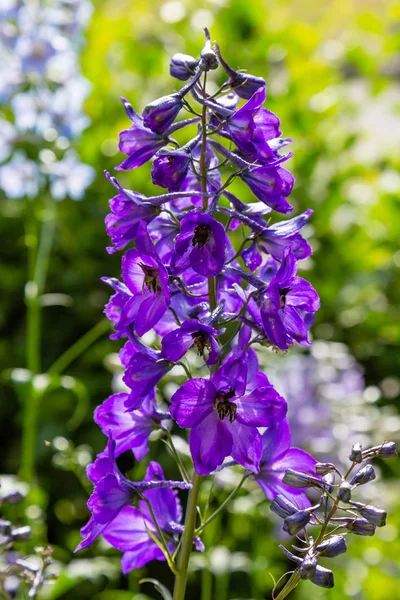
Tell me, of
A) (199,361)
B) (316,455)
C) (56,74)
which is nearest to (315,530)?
(316,455)

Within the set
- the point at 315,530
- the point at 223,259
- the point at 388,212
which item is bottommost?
the point at 315,530

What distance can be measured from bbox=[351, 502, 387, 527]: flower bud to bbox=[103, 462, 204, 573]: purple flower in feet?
1.14

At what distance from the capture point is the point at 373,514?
3.38 ft

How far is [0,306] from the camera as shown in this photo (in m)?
4.02

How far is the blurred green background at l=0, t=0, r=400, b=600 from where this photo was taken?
11.1 ft

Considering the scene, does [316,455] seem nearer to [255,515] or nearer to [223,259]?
[255,515]

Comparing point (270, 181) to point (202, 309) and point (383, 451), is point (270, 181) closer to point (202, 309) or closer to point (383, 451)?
point (202, 309)

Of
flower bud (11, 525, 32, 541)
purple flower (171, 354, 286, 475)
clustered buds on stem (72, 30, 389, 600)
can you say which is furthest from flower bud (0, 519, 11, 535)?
purple flower (171, 354, 286, 475)

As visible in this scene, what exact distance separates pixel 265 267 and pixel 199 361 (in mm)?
1247

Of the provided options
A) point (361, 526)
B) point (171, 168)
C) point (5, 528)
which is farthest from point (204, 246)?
point (5, 528)

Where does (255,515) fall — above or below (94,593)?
above

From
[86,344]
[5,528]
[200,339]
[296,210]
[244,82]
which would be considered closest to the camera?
[200,339]

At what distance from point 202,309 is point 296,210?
2840 millimetres

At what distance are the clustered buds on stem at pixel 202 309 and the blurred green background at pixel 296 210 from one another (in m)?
1.89
